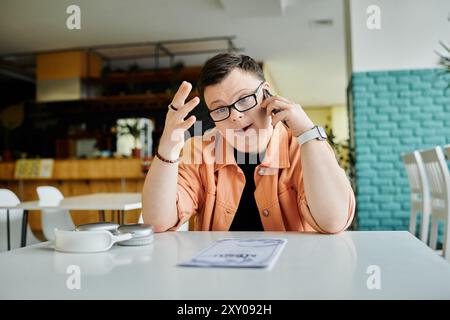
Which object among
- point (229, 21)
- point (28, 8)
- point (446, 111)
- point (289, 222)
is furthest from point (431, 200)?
point (28, 8)

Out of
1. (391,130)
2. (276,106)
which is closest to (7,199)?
(276,106)

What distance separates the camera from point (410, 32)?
193 inches

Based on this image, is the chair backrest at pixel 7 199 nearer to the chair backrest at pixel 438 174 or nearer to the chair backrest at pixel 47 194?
the chair backrest at pixel 47 194

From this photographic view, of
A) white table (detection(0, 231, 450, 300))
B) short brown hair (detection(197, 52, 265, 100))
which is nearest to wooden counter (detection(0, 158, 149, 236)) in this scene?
short brown hair (detection(197, 52, 265, 100))

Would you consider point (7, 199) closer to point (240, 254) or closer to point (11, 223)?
point (11, 223)

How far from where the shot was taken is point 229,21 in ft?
20.9

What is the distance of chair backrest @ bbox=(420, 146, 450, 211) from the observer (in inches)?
112

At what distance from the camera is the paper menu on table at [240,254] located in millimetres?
758

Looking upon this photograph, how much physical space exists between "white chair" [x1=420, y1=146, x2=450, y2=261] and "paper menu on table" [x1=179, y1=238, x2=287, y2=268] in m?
2.24

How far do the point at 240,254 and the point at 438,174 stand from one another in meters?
2.63

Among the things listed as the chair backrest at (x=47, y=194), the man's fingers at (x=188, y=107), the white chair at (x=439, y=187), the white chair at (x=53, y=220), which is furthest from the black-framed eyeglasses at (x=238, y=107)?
the chair backrest at (x=47, y=194)

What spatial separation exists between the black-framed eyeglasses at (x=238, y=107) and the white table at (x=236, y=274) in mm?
398

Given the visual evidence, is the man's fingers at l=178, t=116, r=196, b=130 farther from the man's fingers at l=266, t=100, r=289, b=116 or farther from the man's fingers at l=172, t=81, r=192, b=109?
the man's fingers at l=266, t=100, r=289, b=116
